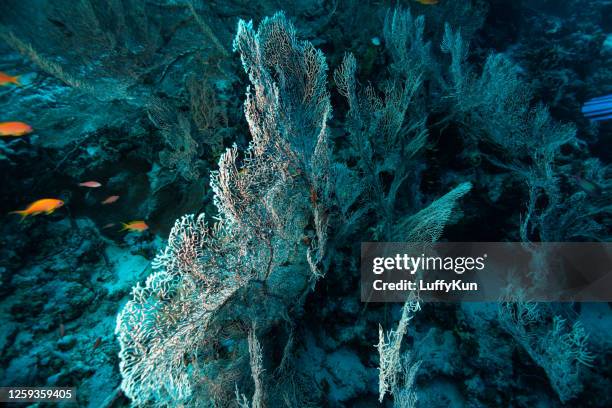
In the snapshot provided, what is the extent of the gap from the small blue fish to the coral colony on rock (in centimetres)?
5

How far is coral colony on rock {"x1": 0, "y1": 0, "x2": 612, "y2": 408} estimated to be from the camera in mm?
2227

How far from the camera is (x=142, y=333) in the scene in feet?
6.15

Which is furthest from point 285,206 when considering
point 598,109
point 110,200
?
point 598,109

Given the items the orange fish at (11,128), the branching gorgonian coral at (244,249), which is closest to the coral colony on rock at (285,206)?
the branching gorgonian coral at (244,249)

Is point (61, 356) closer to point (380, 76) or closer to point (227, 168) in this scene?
point (227, 168)

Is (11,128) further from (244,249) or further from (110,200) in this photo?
(244,249)

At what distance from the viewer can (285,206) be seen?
248 cm

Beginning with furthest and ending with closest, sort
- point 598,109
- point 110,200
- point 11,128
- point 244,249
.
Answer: point 598,109 → point 110,200 → point 11,128 → point 244,249

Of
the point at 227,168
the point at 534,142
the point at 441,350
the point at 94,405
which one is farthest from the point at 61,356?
the point at 534,142

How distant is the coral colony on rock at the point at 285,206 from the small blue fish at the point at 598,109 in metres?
0.05

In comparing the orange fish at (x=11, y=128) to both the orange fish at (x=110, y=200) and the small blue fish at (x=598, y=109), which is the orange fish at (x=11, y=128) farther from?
the small blue fish at (x=598, y=109)

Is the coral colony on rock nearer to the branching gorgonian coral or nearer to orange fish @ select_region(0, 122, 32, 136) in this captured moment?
the branching gorgonian coral

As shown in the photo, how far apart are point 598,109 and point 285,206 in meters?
6.75

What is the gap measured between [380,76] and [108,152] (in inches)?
198
